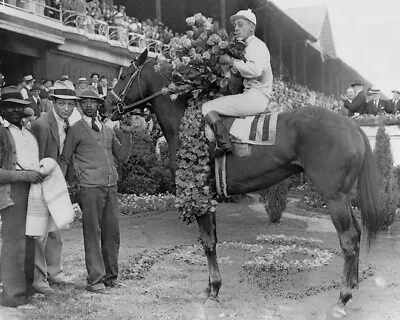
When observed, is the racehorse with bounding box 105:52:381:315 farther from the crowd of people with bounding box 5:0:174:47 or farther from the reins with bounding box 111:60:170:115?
the crowd of people with bounding box 5:0:174:47

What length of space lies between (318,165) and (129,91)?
86.9 inches

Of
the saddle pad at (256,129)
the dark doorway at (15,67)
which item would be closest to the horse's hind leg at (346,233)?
the saddle pad at (256,129)

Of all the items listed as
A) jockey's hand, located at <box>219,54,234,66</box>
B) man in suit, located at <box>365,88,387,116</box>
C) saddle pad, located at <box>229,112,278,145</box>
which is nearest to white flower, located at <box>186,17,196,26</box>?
jockey's hand, located at <box>219,54,234,66</box>

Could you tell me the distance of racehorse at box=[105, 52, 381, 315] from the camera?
494 centimetres

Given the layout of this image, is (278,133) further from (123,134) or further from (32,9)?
(32,9)

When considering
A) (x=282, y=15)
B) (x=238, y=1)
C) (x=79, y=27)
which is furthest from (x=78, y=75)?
(x=282, y=15)

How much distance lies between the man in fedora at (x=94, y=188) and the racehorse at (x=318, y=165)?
68 centimetres

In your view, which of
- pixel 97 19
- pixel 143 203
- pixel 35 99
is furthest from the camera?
pixel 97 19

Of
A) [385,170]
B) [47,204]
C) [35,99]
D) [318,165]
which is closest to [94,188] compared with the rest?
[47,204]

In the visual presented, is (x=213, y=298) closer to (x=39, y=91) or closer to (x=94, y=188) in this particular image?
(x=94, y=188)

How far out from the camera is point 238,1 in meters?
20.5

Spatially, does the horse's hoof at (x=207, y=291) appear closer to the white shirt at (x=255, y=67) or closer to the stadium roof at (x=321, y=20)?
the white shirt at (x=255, y=67)

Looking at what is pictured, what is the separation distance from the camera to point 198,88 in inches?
214

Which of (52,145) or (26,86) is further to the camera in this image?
(26,86)
